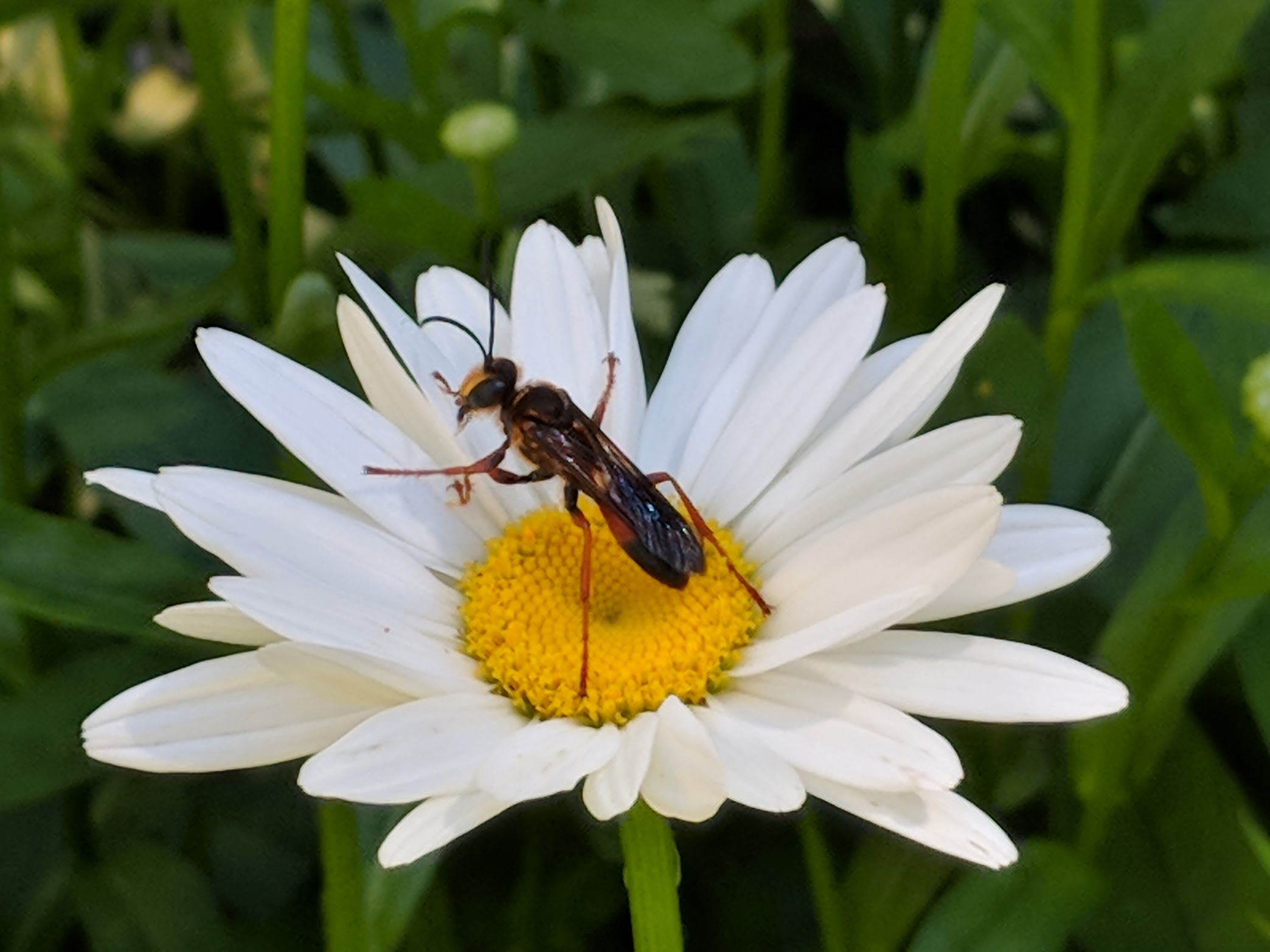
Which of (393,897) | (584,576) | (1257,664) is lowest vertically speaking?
(1257,664)

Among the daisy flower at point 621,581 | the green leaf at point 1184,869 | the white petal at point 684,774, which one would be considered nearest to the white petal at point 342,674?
the daisy flower at point 621,581

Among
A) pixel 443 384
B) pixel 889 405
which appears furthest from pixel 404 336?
pixel 889 405

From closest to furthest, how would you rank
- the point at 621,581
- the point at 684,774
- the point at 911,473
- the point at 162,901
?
the point at 684,774 < the point at 911,473 < the point at 621,581 < the point at 162,901

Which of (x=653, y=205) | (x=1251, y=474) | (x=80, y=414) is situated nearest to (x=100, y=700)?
(x=80, y=414)

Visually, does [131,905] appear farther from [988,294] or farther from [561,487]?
[988,294]

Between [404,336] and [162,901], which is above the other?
[404,336]

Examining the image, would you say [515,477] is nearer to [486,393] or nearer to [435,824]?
[486,393]

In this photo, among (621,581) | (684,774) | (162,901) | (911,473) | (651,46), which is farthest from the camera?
(651,46)
